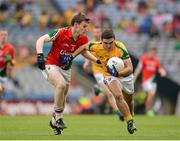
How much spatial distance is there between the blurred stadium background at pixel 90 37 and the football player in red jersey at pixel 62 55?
42.3 feet

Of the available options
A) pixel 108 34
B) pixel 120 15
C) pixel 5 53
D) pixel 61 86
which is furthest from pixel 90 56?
pixel 120 15

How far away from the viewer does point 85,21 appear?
1533cm

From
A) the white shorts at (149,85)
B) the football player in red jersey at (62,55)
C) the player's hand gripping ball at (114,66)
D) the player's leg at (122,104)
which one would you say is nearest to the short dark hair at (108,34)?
the football player in red jersey at (62,55)

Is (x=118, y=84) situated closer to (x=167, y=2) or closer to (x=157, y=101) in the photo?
(x=157, y=101)

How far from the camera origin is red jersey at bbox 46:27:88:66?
15.7 metres

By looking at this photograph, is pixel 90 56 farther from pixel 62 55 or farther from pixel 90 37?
pixel 90 37

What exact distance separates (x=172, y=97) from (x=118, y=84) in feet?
51.3

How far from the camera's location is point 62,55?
15.8 meters

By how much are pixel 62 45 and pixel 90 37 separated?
18189mm

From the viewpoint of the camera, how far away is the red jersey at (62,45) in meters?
15.7

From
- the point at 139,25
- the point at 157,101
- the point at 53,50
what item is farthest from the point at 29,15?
the point at 53,50

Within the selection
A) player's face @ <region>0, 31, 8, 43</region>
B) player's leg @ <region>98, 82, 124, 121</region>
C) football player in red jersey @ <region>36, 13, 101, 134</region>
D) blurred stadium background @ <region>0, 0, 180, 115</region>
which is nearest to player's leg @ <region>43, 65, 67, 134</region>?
football player in red jersey @ <region>36, 13, 101, 134</region>

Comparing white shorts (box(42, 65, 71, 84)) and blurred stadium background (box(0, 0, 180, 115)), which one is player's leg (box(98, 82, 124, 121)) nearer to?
white shorts (box(42, 65, 71, 84))

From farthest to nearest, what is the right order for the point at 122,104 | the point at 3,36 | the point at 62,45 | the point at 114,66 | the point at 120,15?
the point at 120,15, the point at 3,36, the point at 62,45, the point at 114,66, the point at 122,104
